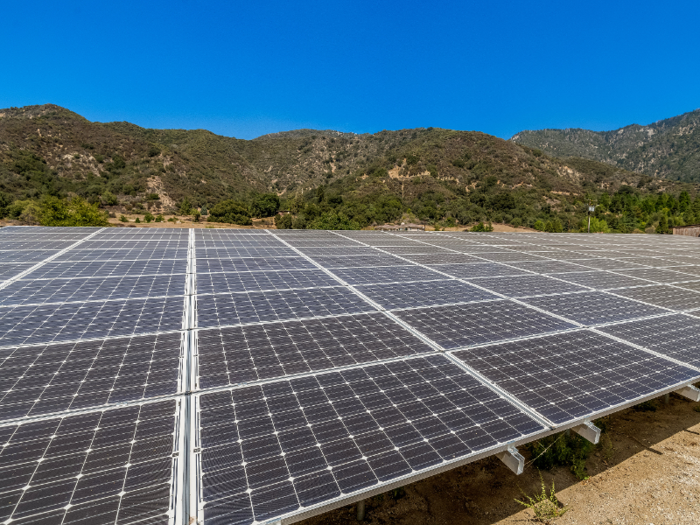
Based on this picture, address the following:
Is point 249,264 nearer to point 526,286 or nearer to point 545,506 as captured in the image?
point 526,286

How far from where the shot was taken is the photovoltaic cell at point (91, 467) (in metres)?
3.05

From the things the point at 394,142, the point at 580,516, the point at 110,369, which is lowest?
the point at 580,516

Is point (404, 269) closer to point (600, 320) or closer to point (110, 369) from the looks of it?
point (600, 320)

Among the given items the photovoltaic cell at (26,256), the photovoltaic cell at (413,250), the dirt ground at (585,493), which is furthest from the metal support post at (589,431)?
the photovoltaic cell at (26,256)

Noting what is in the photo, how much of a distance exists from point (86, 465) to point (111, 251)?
12.5 m

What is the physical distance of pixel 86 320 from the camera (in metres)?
7.00

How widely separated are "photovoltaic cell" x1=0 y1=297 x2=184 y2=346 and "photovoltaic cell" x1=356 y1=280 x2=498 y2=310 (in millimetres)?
4813

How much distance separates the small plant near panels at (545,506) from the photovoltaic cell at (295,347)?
3316mm

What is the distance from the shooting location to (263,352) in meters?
6.05

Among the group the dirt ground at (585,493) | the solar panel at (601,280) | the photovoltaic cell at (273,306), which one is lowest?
the dirt ground at (585,493)

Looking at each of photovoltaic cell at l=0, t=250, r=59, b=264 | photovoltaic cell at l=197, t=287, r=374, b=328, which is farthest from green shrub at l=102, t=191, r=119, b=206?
photovoltaic cell at l=197, t=287, r=374, b=328

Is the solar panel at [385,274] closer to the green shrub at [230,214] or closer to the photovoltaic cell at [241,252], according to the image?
the photovoltaic cell at [241,252]

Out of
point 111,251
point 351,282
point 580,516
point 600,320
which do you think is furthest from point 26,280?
point 600,320

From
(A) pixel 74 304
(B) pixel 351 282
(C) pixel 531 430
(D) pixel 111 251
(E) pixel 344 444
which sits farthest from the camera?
(D) pixel 111 251
